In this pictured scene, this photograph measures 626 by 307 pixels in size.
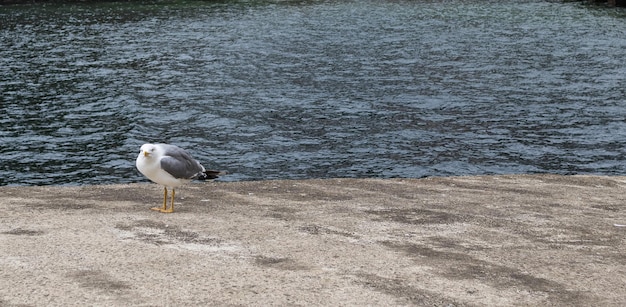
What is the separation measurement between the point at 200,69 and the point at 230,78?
3.24 metres

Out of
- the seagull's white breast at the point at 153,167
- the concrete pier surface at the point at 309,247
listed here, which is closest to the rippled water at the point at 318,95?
the concrete pier surface at the point at 309,247

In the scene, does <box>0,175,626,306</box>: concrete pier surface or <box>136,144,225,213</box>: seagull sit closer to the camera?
<box>0,175,626,306</box>: concrete pier surface

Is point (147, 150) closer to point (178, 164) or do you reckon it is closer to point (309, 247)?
point (178, 164)

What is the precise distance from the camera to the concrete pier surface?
9.16 metres

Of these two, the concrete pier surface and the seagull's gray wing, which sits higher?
the seagull's gray wing

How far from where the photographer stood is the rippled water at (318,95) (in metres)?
24.3

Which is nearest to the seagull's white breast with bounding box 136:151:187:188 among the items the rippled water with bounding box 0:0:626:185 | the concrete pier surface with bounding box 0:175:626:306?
the concrete pier surface with bounding box 0:175:626:306

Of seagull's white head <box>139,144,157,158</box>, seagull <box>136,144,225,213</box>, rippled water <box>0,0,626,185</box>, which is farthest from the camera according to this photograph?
rippled water <box>0,0,626,185</box>

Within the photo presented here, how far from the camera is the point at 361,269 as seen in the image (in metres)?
10.1

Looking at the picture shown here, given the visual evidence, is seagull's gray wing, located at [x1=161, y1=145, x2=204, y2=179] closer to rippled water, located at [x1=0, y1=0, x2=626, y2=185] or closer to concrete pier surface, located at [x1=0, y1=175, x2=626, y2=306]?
concrete pier surface, located at [x1=0, y1=175, x2=626, y2=306]

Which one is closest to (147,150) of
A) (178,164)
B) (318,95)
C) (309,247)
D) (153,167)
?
(153,167)

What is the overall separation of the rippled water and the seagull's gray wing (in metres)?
9.57

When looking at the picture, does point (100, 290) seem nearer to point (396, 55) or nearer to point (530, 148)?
point (530, 148)

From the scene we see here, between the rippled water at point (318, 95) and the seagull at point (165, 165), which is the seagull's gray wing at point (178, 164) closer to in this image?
the seagull at point (165, 165)
